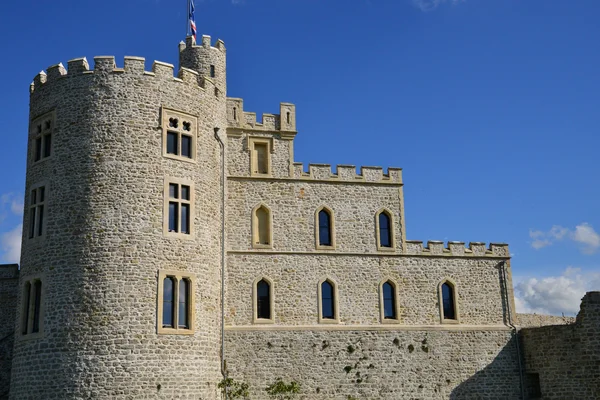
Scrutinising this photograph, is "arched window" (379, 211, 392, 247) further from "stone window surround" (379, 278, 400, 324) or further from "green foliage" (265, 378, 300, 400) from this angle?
"green foliage" (265, 378, 300, 400)

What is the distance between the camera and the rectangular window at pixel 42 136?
90.9 feet

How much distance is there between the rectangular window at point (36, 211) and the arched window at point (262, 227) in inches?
337

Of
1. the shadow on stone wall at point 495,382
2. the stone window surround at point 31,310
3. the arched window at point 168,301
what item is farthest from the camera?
the shadow on stone wall at point 495,382

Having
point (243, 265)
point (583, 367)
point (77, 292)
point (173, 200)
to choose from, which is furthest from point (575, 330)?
point (77, 292)

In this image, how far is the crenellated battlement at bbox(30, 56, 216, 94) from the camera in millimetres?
27281

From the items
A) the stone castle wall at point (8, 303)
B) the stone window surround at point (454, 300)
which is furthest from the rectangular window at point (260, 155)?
the stone castle wall at point (8, 303)

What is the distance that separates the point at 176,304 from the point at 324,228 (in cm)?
842

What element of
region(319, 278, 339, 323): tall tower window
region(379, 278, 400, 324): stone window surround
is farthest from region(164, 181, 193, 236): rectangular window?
region(379, 278, 400, 324): stone window surround

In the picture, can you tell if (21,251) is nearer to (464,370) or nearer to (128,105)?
(128,105)

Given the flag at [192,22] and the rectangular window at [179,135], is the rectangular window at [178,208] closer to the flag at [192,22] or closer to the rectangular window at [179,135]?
the rectangular window at [179,135]

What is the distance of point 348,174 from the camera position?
1288 inches

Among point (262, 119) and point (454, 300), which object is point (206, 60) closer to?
point (262, 119)

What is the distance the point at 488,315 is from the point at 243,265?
37.9 ft

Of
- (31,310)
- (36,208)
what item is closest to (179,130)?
(36,208)
